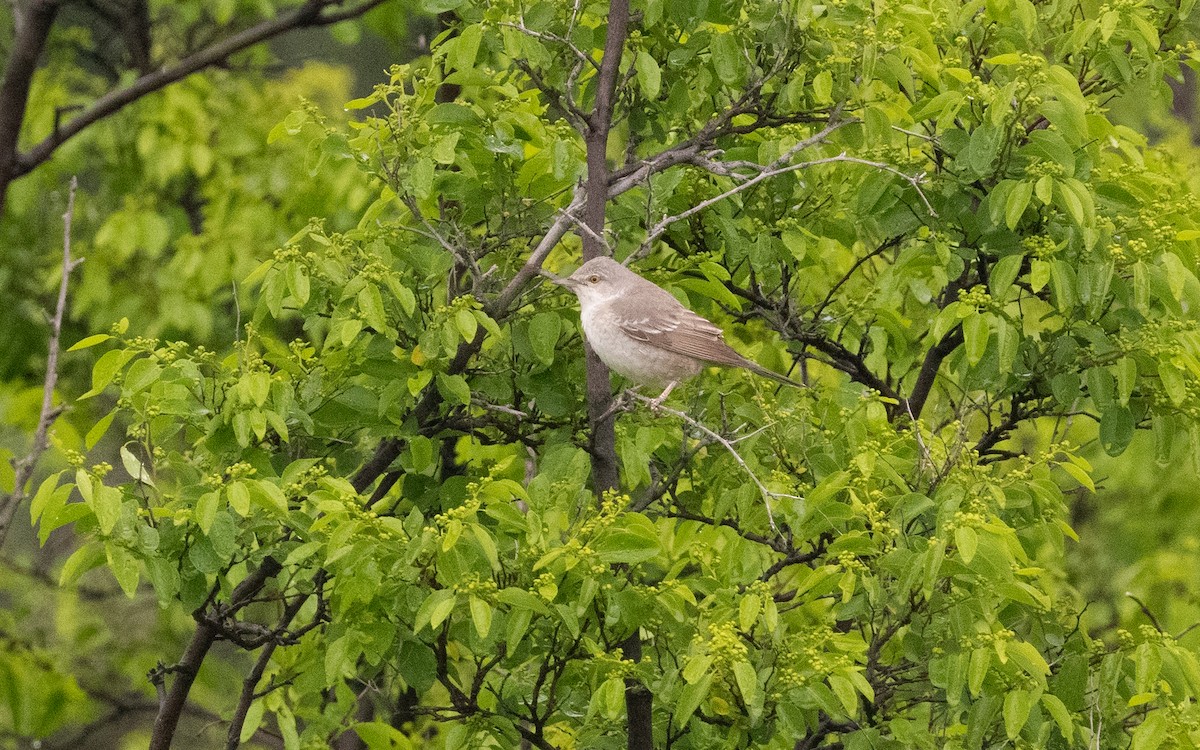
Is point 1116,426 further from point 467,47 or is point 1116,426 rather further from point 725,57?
point 467,47

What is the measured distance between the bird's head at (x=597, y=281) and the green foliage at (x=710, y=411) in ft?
0.47

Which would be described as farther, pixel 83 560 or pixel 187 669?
pixel 187 669

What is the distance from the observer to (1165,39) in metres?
6.03

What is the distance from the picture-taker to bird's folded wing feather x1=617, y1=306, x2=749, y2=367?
5777 millimetres

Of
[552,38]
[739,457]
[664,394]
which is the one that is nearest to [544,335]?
[664,394]

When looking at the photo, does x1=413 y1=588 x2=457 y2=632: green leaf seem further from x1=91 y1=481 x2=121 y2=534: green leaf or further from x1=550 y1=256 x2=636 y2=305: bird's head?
x1=550 y1=256 x2=636 y2=305: bird's head

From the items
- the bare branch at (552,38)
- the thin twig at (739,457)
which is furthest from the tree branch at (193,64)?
the thin twig at (739,457)

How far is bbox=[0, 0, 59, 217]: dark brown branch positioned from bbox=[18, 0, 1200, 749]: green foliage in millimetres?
2370

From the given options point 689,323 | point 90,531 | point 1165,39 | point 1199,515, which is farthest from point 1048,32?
point 1199,515

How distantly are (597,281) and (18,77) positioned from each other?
3.74 meters

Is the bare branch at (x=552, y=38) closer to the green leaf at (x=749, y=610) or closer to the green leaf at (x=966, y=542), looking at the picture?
the green leaf at (x=749, y=610)

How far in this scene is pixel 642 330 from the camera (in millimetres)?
5547

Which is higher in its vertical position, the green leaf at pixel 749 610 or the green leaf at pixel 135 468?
the green leaf at pixel 135 468

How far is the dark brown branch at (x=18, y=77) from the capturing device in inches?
293
